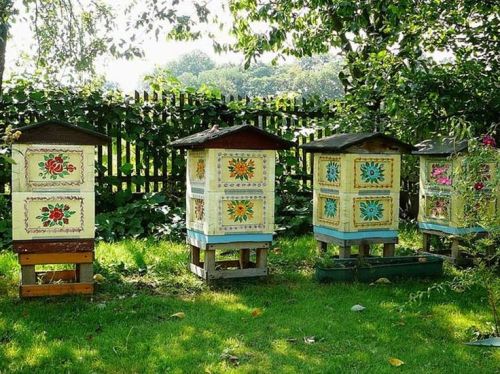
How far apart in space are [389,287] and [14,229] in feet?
13.3

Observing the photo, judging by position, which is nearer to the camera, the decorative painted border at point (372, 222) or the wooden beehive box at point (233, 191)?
the wooden beehive box at point (233, 191)

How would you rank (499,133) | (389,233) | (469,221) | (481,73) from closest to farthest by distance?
(469,221) → (389,233) → (481,73) → (499,133)

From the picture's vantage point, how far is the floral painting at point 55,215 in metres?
Answer: 5.75

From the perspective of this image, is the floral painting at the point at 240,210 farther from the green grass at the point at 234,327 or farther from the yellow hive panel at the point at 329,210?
the yellow hive panel at the point at 329,210

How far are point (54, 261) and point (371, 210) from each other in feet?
12.2

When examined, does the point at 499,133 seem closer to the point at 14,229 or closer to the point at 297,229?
the point at 297,229

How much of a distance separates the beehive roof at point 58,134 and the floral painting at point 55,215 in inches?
25.6

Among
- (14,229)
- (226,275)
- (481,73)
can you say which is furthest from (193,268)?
(481,73)

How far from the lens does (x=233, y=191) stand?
6410 mm

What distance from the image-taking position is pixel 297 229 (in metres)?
9.80

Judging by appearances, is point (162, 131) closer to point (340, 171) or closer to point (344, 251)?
point (340, 171)

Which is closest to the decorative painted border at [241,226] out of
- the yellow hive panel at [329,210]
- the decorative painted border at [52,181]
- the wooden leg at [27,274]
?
the yellow hive panel at [329,210]

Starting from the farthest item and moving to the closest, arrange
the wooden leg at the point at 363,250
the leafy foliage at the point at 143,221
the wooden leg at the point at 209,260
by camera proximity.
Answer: the leafy foliage at the point at 143,221 < the wooden leg at the point at 363,250 < the wooden leg at the point at 209,260

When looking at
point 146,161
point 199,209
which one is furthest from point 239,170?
point 146,161
